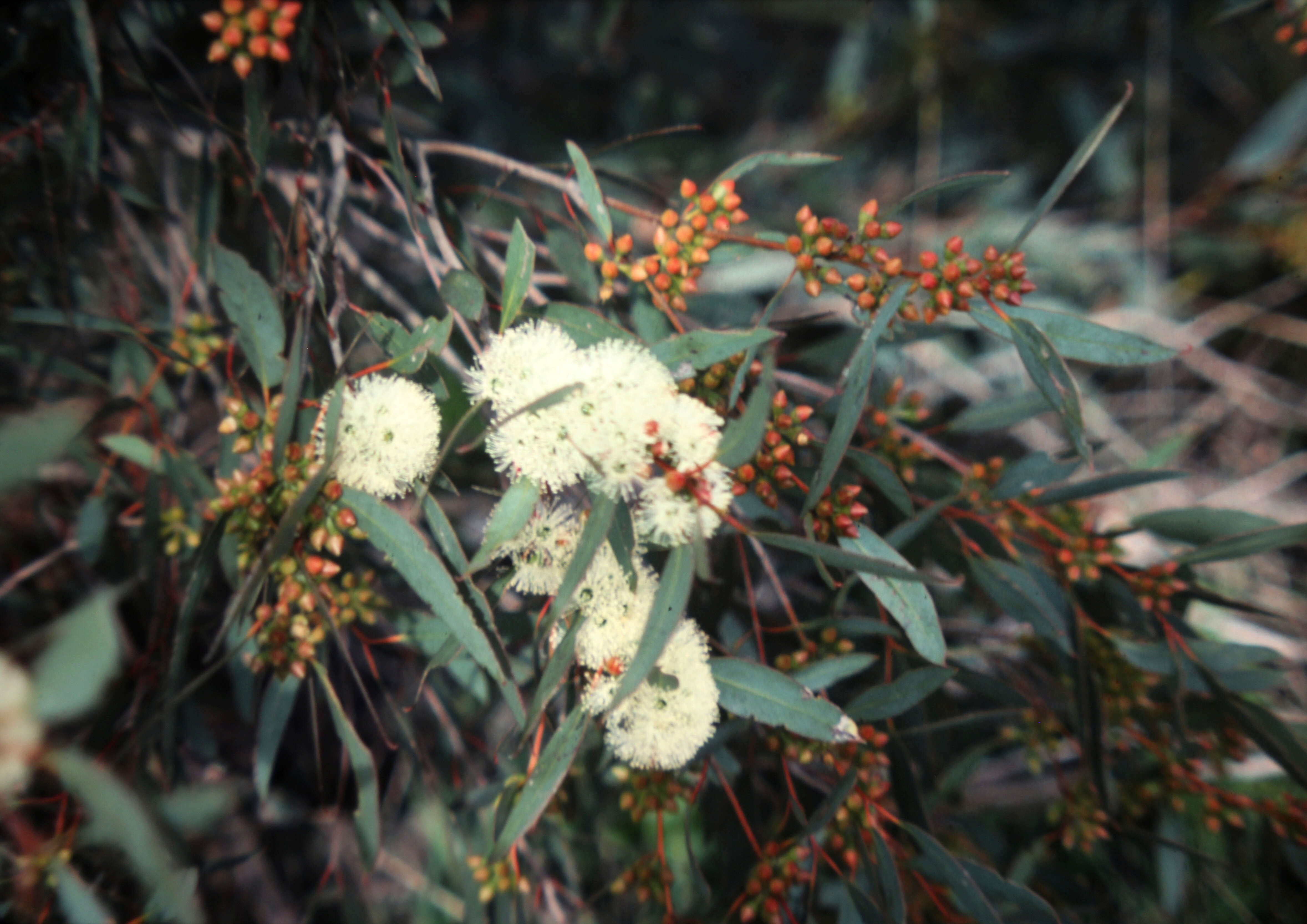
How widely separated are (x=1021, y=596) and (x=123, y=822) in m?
1.13

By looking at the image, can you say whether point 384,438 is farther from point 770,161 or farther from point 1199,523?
point 1199,523

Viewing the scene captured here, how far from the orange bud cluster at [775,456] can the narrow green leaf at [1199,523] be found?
0.70 m

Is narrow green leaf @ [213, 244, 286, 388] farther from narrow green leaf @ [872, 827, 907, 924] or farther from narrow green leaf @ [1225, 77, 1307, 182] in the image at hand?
narrow green leaf @ [1225, 77, 1307, 182]

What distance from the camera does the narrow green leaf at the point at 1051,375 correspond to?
75 centimetres

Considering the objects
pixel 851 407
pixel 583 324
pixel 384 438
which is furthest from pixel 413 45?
pixel 851 407

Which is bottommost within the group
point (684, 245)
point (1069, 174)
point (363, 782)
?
point (363, 782)

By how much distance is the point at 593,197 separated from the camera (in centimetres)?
87

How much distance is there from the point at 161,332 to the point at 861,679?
1414 millimetres

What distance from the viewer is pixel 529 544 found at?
823 mm

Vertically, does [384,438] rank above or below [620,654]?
above

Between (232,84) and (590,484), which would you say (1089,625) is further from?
(232,84)

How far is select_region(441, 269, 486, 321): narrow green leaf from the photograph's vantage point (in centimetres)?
86

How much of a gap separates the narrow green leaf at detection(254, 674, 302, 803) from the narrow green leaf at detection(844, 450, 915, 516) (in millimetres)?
909

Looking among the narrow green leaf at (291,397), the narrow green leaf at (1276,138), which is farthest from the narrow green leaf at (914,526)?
the narrow green leaf at (1276,138)
